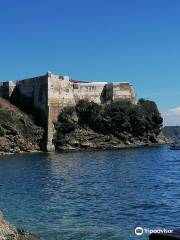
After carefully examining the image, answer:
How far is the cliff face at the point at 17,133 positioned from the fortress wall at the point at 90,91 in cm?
1411

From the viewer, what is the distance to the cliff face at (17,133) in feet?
350

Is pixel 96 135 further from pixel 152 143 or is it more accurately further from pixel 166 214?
pixel 166 214

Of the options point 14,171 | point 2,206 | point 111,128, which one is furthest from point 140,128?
point 2,206

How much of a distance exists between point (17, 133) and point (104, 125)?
20836mm

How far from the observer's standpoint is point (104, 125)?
119375mm

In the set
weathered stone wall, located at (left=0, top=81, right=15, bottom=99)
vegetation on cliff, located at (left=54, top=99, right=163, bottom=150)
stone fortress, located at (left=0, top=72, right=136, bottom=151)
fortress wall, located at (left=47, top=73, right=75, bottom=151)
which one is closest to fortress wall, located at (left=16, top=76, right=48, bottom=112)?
stone fortress, located at (left=0, top=72, right=136, bottom=151)

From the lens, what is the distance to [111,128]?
120 meters

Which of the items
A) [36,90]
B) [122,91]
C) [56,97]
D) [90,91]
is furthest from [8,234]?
[122,91]

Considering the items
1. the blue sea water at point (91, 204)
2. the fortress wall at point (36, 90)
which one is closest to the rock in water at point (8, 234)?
the blue sea water at point (91, 204)

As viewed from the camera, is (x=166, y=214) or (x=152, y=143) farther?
(x=152, y=143)

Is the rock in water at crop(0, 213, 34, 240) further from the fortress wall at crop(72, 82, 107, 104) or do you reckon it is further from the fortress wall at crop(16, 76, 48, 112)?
the fortress wall at crop(72, 82, 107, 104)

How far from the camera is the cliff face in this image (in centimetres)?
10664

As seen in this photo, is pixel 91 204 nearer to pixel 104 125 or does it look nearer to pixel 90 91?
pixel 104 125

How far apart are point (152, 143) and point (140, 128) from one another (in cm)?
765
